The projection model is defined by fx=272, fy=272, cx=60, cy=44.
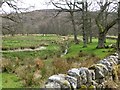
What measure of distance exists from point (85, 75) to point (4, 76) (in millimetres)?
6205

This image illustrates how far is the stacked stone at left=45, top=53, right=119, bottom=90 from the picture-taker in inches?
254

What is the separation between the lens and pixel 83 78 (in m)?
8.27

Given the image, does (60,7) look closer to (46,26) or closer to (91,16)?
(91,16)

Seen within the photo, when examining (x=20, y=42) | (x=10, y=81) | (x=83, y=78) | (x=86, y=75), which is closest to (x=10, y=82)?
(x=10, y=81)

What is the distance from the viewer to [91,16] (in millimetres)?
35312

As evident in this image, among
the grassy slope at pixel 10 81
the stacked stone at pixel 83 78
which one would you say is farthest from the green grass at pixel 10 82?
the stacked stone at pixel 83 78

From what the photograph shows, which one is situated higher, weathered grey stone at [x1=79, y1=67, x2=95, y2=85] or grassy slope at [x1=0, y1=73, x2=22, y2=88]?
weathered grey stone at [x1=79, y1=67, x2=95, y2=85]

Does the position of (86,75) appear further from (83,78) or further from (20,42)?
(20,42)

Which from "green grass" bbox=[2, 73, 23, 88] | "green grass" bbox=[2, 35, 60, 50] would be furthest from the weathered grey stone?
"green grass" bbox=[2, 35, 60, 50]

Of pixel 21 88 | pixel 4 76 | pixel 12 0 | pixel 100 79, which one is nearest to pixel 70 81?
pixel 100 79

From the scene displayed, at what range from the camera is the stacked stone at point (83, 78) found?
254 inches

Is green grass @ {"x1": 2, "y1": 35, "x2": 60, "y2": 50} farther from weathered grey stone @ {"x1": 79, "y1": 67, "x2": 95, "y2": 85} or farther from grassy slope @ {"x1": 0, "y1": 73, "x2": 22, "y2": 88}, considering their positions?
weathered grey stone @ {"x1": 79, "y1": 67, "x2": 95, "y2": 85}

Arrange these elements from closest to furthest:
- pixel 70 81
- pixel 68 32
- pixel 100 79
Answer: pixel 70 81 < pixel 100 79 < pixel 68 32

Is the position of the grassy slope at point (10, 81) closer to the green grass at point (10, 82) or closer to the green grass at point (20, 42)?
the green grass at point (10, 82)
